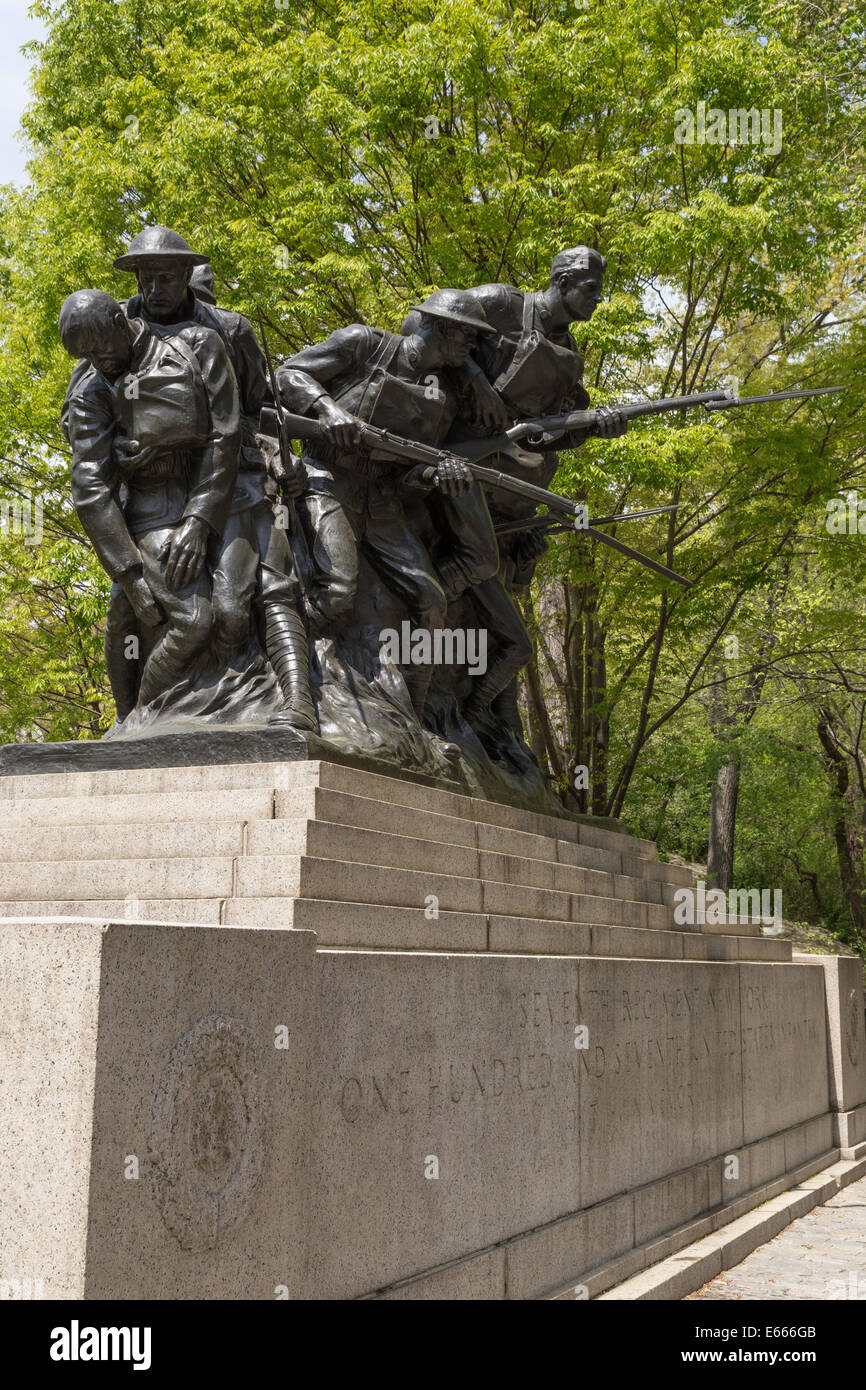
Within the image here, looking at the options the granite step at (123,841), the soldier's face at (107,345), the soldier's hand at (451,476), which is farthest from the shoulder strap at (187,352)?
the granite step at (123,841)

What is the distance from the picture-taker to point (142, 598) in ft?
24.4

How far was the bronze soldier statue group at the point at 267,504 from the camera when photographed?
739 centimetres

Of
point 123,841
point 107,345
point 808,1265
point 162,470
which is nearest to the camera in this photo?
point 123,841

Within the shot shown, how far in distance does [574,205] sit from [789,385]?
4.05 meters

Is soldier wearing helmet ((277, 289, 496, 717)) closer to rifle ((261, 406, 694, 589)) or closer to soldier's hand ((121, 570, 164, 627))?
rifle ((261, 406, 694, 589))

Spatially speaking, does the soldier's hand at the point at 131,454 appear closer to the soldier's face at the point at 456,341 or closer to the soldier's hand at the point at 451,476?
the soldier's hand at the point at 451,476

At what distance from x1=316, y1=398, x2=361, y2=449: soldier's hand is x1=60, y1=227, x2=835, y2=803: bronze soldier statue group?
1cm

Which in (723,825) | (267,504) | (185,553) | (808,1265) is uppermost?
(267,504)

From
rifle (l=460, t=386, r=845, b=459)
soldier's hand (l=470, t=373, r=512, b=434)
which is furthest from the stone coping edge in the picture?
soldier's hand (l=470, t=373, r=512, b=434)

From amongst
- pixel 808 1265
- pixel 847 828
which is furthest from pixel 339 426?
pixel 847 828

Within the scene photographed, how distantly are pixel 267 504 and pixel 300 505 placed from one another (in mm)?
354

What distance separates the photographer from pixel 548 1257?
6672mm

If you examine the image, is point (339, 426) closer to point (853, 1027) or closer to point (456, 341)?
point (456, 341)

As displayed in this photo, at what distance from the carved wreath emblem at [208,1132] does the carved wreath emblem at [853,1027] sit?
11.4 m
